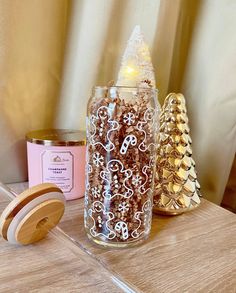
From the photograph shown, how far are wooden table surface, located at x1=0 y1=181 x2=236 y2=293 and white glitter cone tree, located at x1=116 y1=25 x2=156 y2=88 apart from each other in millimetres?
225

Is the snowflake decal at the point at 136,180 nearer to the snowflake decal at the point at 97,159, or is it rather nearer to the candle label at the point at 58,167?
the snowflake decal at the point at 97,159

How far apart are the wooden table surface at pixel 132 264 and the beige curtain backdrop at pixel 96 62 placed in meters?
0.20

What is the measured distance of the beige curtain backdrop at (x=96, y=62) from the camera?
0.53 metres

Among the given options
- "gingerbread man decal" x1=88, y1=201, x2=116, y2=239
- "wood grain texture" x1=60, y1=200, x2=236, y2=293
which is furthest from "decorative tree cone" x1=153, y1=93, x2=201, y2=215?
"gingerbread man decal" x1=88, y1=201, x2=116, y2=239

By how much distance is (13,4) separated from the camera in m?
0.49

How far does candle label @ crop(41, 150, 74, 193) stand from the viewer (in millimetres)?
496

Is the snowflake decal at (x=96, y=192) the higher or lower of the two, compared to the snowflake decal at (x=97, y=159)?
lower

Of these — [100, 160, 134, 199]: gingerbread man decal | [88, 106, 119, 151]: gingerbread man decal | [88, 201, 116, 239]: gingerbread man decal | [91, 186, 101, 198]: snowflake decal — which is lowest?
[88, 201, 116, 239]: gingerbread man decal

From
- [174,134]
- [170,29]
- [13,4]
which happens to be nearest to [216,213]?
[174,134]

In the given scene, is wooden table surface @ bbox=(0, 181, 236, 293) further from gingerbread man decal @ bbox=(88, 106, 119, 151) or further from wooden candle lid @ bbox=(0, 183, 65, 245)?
gingerbread man decal @ bbox=(88, 106, 119, 151)

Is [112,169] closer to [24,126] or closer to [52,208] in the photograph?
[52,208]

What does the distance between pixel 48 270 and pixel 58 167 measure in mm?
189

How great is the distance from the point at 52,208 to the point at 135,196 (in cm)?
10

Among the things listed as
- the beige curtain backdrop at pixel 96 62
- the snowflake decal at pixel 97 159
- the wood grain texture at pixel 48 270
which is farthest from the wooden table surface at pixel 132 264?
the beige curtain backdrop at pixel 96 62
